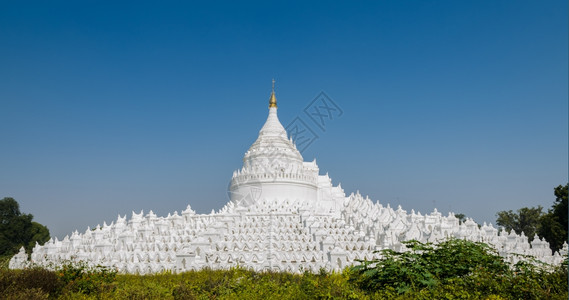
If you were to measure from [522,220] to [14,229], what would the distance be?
248ft

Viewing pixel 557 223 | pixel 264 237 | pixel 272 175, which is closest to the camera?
pixel 264 237

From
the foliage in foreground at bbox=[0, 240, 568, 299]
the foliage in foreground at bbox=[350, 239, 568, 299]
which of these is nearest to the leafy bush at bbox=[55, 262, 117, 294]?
the foliage in foreground at bbox=[0, 240, 568, 299]

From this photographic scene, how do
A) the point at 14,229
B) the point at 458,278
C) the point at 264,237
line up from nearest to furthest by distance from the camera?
the point at 458,278 < the point at 264,237 < the point at 14,229

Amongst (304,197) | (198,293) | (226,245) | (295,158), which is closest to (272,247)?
(226,245)

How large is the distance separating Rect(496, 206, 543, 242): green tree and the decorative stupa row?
27464 mm

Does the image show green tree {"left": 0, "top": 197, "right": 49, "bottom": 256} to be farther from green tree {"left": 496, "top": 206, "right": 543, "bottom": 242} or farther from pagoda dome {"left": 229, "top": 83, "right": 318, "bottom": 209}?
green tree {"left": 496, "top": 206, "right": 543, "bottom": 242}

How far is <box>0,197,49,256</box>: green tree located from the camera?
5686cm

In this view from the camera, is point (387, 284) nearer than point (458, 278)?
No

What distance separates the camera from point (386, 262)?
1295 cm

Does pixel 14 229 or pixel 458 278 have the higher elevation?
pixel 14 229

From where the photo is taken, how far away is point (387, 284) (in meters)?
12.5

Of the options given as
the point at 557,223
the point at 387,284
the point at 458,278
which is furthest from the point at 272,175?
the point at 458,278

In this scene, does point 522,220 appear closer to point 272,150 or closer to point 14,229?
point 272,150

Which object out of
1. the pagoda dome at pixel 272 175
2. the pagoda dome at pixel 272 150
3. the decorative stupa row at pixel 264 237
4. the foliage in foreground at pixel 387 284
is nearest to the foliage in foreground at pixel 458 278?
the foliage in foreground at pixel 387 284
